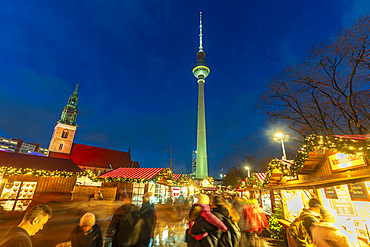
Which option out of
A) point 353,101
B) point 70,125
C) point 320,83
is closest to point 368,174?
point 320,83

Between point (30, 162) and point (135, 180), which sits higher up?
point (30, 162)

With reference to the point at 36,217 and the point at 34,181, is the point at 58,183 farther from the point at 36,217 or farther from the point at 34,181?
the point at 36,217

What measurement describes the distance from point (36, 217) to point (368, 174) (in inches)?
228

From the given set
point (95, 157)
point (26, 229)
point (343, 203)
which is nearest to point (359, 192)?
point (343, 203)

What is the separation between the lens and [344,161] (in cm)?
522

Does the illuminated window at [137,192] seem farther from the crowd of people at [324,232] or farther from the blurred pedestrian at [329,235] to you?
the blurred pedestrian at [329,235]

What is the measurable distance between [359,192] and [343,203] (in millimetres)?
862

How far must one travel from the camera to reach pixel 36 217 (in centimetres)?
188

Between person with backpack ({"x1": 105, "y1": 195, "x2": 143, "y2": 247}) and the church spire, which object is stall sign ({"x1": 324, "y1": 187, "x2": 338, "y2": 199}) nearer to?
person with backpack ({"x1": 105, "y1": 195, "x2": 143, "y2": 247})

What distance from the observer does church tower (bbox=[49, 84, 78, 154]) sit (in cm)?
4716

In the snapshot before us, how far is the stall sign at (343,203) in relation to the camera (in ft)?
18.7

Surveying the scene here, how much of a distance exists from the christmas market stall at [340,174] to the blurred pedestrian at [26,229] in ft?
18.6

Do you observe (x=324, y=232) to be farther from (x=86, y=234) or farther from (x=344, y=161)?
(x=86, y=234)

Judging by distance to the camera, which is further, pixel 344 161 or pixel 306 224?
pixel 344 161
